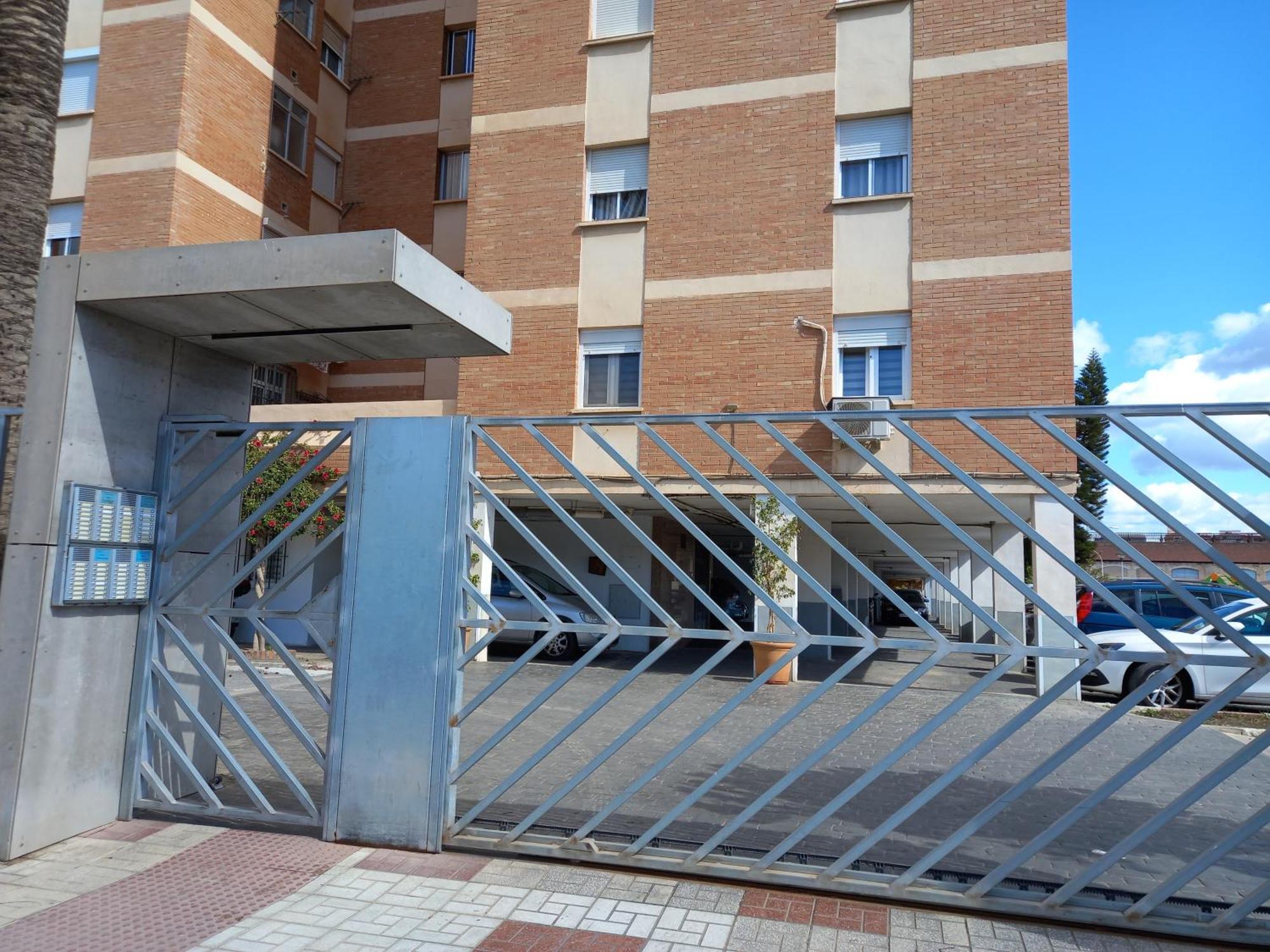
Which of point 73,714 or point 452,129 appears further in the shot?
point 452,129

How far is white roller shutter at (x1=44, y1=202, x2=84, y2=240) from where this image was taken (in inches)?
692

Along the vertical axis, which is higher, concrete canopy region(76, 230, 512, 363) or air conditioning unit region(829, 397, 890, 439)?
air conditioning unit region(829, 397, 890, 439)

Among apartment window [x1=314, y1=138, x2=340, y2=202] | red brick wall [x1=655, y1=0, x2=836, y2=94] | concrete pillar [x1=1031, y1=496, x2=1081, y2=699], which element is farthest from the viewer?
apartment window [x1=314, y1=138, x2=340, y2=202]

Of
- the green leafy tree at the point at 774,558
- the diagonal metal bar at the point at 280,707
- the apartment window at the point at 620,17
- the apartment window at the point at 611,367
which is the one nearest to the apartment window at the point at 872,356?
the green leafy tree at the point at 774,558

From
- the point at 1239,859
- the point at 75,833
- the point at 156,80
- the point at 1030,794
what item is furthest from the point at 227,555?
the point at 156,80

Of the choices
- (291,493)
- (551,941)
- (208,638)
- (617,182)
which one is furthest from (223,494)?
(617,182)

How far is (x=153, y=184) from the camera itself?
16844 mm

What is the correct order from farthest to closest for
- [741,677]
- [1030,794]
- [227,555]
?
[741,677] → [1030,794] → [227,555]

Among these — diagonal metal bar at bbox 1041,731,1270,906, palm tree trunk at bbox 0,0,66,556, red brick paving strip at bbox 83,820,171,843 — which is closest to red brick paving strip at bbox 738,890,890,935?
diagonal metal bar at bbox 1041,731,1270,906

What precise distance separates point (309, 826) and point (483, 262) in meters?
12.4

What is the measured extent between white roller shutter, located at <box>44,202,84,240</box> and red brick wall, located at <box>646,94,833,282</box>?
10751 millimetres

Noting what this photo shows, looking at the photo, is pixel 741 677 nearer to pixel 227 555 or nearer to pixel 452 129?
pixel 227 555

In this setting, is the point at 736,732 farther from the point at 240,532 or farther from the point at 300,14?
the point at 300,14

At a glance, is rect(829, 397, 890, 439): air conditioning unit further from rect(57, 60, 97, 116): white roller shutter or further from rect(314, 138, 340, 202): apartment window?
rect(57, 60, 97, 116): white roller shutter
